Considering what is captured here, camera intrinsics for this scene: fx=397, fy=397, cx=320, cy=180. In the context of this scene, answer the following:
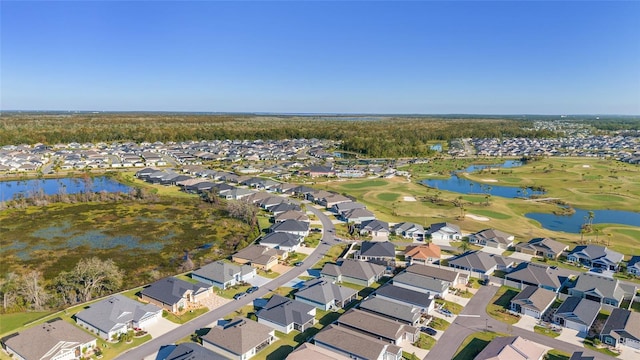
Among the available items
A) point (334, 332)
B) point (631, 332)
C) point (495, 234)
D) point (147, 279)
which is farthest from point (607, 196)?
point (147, 279)

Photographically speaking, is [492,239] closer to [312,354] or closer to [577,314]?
[577,314]

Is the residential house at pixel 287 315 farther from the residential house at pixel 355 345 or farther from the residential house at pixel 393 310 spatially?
the residential house at pixel 393 310

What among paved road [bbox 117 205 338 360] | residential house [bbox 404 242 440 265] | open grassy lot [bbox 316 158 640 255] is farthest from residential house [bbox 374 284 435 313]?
open grassy lot [bbox 316 158 640 255]

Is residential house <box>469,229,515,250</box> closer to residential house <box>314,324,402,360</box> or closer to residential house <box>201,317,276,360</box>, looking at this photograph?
residential house <box>314,324,402,360</box>

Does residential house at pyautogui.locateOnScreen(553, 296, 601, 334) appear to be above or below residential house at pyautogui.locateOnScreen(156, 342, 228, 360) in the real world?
below

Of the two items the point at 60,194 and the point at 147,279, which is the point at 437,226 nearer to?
the point at 147,279

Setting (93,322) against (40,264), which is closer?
(93,322)

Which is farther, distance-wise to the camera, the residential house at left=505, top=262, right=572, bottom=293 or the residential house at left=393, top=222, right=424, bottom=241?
the residential house at left=393, top=222, right=424, bottom=241
